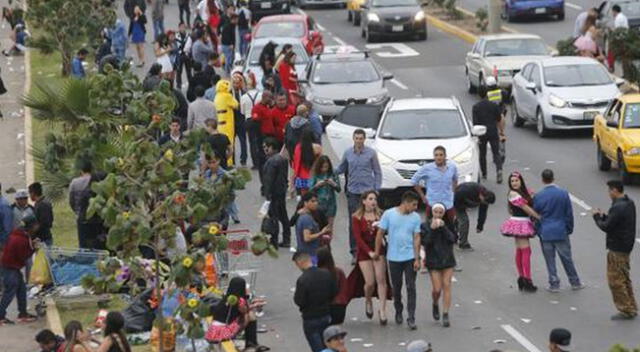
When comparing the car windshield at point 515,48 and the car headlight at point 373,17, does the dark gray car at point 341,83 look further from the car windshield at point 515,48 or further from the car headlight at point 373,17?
the car headlight at point 373,17

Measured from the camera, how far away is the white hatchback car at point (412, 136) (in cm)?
2741

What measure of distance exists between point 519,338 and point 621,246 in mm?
1720

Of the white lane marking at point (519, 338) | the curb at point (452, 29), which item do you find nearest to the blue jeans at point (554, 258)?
the white lane marking at point (519, 338)

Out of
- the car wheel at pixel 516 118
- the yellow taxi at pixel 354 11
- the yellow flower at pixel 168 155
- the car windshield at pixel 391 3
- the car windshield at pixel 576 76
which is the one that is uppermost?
the yellow flower at pixel 168 155

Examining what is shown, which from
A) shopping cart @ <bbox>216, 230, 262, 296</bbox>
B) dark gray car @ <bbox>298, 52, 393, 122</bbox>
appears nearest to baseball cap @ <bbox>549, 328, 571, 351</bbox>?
shopping cart @ <bbox>216, 230, 262, 296</bbox>

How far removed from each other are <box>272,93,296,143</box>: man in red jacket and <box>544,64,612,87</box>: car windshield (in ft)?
23.0

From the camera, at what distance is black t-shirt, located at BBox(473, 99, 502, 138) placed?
95.5 ft

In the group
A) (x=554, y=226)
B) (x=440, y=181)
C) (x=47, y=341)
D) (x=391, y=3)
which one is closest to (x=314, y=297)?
(x=47, y=341)

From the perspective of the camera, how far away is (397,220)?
20.2m

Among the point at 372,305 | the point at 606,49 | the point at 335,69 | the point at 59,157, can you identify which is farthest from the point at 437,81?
the point at 372,305

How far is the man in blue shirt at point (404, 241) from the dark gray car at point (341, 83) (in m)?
14.8

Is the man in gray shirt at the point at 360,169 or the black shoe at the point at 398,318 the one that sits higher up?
the man in gray shirt at the point at 360,169

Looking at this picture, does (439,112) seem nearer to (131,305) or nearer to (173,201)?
(131,305)

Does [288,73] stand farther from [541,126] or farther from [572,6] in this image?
[572,6]
